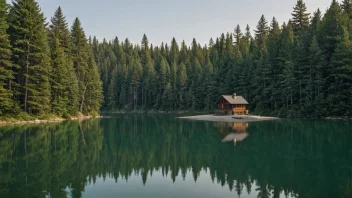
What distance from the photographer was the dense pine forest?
135 ft

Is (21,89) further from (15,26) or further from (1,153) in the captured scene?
(1,153)

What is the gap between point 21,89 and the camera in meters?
41.4

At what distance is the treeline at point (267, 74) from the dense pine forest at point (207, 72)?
197 millimetres

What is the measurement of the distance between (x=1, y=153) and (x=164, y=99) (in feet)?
264

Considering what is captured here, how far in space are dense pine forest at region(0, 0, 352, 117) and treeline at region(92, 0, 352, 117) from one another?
20 centimetres

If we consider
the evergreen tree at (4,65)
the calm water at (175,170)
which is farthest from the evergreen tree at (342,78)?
the evergreen tree at (4,65)

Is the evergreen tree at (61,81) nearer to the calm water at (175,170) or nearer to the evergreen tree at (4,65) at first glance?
the evergreen tree at (4,65)

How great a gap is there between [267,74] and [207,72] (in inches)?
972

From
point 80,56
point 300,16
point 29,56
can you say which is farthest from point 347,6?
point 29,56

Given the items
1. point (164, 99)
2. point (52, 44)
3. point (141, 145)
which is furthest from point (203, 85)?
point (141, 145)

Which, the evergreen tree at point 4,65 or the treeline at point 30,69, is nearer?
the evergreen tree at point 4,65

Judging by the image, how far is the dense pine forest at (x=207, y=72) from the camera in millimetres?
41188

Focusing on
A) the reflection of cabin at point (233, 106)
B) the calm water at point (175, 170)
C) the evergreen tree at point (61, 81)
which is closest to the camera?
the calm water at point (175, 170)

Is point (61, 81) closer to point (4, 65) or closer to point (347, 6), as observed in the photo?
point (4, 65)
